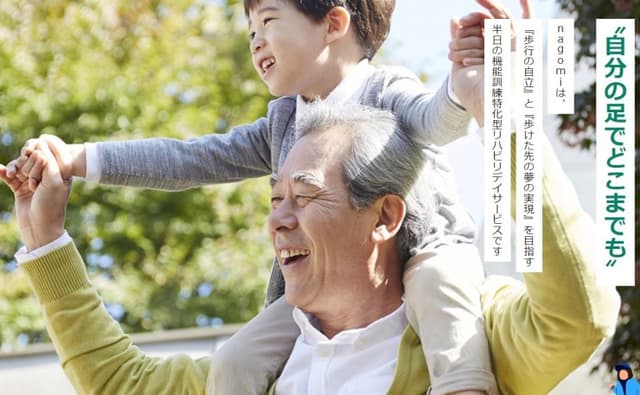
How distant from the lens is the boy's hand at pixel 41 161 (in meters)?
1.90

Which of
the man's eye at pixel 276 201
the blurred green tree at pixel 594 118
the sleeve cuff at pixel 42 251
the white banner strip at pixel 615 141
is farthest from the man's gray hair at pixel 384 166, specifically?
the blurred green tree at pixel 594 118

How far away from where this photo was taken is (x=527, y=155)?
1460mm

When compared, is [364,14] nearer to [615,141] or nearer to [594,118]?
[615,141]

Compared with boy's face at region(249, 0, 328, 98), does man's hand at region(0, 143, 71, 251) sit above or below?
below

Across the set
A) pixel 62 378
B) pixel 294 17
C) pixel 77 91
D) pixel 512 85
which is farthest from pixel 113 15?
pixel 512 85

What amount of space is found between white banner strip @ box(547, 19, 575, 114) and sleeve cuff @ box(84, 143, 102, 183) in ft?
2.51

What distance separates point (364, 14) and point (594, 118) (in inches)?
105

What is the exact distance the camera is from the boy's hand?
6.24 ft

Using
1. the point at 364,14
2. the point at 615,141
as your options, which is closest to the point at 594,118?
the point at 615,141

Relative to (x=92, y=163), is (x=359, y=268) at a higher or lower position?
lower

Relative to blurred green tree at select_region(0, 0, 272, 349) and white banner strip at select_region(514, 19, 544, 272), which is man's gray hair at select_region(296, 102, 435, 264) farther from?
blurred green tree at select_region(0, 0, 272, 349)

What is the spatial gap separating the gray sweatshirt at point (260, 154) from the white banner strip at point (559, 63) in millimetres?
215

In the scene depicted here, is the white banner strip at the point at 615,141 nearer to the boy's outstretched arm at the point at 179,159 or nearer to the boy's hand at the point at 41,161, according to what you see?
the boy's outstretched arm at the point at 179,159

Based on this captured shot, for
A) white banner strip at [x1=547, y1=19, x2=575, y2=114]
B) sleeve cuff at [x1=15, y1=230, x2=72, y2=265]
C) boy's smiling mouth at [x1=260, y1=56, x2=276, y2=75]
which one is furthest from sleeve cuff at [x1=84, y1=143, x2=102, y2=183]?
white banner strip at [x1=547, y1=19, x2=575, y2=114]
